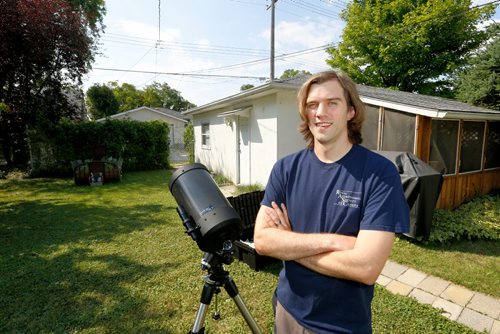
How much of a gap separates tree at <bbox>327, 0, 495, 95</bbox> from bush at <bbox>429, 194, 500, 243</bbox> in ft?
43.9

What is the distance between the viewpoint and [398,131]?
556 cm

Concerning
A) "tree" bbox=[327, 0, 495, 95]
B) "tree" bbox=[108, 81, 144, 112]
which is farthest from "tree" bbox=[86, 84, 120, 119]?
"tree" bbox=[327, 0, 495, 95]

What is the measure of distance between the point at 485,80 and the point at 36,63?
16.4 meters

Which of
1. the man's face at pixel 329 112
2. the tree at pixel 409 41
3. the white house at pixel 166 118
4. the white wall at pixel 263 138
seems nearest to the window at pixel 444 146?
the white wall at pixel 263 138

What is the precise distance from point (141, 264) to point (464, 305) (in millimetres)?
4047

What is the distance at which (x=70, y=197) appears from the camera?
766 cm

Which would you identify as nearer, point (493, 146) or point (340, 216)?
point (340, 216)

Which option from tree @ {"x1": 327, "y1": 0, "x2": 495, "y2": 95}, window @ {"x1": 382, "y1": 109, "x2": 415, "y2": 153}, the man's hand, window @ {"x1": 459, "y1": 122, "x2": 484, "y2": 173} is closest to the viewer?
the man's hand

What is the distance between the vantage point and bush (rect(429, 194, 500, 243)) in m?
4.53

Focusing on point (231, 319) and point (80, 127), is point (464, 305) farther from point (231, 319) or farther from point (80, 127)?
point (80, 127)

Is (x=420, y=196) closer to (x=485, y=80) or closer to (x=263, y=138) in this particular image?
(x=263, y=138)

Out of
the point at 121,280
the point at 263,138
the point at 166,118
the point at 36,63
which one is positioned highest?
the point at 36,63

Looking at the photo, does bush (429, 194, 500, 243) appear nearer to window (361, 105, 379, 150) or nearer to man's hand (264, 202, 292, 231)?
window (361, 105, 379, 150)

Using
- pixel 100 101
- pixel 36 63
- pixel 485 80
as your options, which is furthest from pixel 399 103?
pixel 100 101
